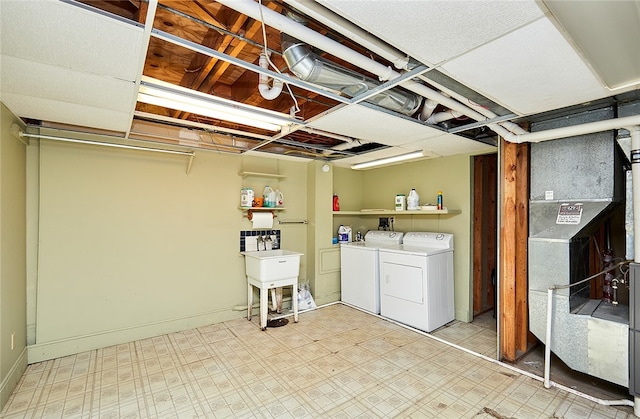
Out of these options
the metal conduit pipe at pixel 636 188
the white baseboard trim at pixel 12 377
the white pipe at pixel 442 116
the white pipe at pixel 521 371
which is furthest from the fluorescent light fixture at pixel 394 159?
the white baseboard trim at pixel 12 377

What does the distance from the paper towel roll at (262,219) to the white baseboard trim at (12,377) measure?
2.50 metres

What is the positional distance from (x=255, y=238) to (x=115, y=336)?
1880 mm

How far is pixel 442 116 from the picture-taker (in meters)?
2.62

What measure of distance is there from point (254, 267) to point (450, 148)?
9.30 feet

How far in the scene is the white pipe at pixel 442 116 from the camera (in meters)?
2.53

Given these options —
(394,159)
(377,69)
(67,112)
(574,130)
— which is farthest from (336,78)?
(394,159)

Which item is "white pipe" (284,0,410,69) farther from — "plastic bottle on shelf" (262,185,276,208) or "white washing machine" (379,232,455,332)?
"plastic bottle on shelf" (262,185,276,208)

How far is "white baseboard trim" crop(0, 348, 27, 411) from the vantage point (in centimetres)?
217

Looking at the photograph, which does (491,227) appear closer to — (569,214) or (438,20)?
(569,214)

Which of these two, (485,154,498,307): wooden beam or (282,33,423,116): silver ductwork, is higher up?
(282,33,423,116): silver ductwork

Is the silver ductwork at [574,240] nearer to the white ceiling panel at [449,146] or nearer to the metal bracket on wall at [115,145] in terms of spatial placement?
the white ceiling panel at [449,146]

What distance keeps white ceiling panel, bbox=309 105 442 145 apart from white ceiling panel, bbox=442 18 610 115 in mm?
721

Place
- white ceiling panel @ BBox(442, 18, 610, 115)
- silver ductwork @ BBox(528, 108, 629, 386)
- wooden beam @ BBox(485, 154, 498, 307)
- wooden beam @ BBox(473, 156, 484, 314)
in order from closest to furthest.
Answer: white ceiling panel @ BBox(442, 18, 610, 115)
silver ductwork @ BBox(528, 108, 629, 386)
wooden beam @ BBox(473, 156, 484, 314)
wooden beam @ BBox(485, 154, 498, 307)

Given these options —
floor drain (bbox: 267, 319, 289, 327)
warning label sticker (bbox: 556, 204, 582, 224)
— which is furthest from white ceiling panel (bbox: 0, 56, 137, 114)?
warning label sticker (bbox: 556, 204, 582, 224)
